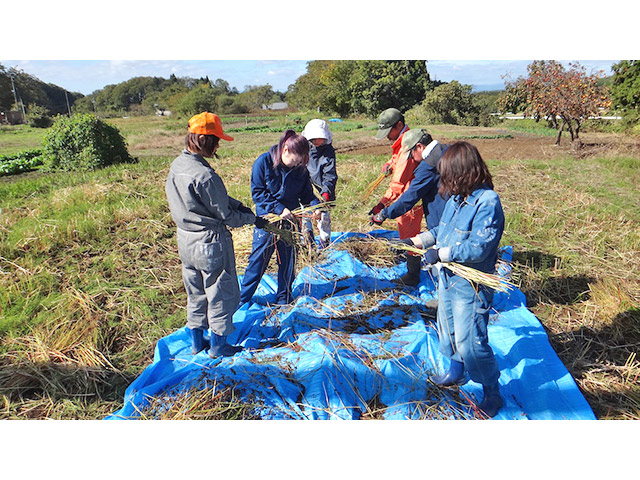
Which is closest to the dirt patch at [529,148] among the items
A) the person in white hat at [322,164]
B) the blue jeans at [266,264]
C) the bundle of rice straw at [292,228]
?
the person in white hat at [322,164]

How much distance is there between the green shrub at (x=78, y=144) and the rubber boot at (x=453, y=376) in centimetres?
843

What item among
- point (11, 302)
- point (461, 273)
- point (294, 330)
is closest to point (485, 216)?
point (461, 273)

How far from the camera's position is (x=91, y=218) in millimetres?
5270

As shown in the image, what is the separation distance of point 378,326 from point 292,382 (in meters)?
1.04

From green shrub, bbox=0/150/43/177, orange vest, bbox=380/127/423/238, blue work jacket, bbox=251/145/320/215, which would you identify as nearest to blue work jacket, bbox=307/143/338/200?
orange vest, bbox=380/127/423/238

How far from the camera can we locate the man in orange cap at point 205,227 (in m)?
2.41

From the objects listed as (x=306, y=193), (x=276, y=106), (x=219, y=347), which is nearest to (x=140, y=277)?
(x=219, y=347)

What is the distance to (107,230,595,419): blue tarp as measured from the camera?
2.44 meters

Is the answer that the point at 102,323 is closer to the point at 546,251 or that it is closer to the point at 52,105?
the point at 546,251

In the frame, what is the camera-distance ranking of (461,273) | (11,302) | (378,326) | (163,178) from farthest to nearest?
(163,178)
(11,302)
(378,326)
(461,273)

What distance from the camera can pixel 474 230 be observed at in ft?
6.87

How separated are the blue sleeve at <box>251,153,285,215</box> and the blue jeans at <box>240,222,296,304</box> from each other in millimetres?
206

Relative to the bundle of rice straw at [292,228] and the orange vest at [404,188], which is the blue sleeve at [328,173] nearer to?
the bundle of rice straw at [292,228]

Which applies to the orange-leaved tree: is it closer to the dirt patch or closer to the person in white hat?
the dirt patch
